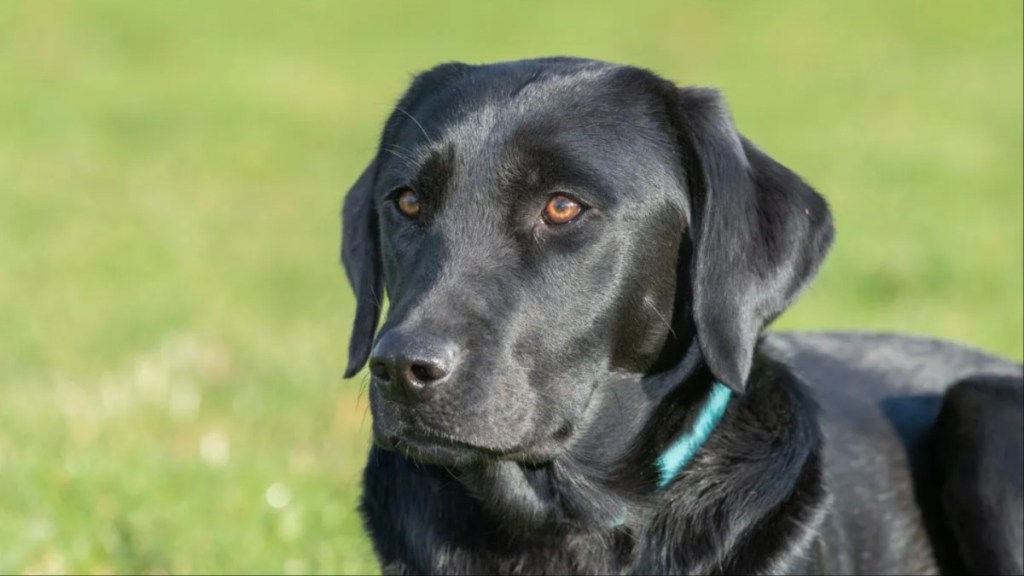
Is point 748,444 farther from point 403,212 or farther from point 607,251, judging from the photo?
point 403,212

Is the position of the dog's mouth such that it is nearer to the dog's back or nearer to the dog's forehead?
the dog's forehead

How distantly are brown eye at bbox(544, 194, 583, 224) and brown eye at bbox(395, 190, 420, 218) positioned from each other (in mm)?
397

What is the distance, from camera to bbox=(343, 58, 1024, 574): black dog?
389cm

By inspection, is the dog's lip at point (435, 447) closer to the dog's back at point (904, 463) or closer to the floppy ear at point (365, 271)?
the floppy ear at point (365, 271)

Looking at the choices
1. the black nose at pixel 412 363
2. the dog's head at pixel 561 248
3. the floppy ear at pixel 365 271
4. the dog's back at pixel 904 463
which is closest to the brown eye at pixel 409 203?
the dog's head at pixel 561 248

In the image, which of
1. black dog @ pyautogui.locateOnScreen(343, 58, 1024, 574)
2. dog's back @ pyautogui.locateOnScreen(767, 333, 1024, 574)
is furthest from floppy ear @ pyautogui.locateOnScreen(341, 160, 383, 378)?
dog's back @ pyautogui.locateOnScreen(767, 333, 1024, 574)

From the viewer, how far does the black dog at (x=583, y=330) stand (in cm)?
389

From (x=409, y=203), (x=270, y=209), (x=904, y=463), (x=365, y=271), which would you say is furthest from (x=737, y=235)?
(x=270, y=209)

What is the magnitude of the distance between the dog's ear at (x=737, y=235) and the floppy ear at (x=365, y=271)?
96cm

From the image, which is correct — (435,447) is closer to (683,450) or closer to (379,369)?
(379,369)

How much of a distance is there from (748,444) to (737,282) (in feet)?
1.66

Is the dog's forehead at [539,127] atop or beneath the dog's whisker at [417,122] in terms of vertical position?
atop

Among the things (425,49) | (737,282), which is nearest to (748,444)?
(737,282)

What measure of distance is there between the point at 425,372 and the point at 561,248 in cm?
55
